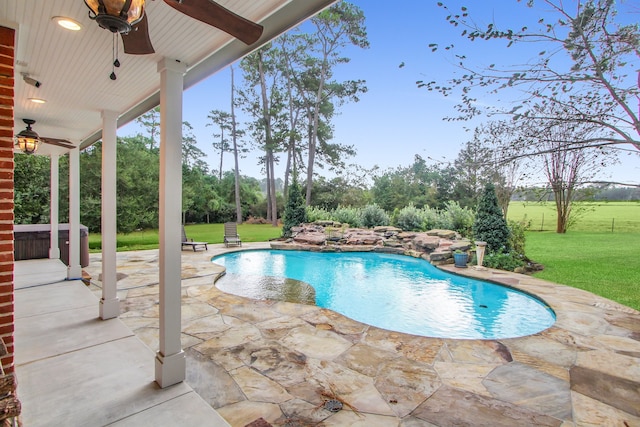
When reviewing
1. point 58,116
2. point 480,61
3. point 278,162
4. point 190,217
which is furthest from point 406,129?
point 58,116

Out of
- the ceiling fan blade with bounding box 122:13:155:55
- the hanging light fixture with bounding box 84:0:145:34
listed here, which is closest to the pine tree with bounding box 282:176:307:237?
the ceiling fan blade with bounding box 122:13:155:55

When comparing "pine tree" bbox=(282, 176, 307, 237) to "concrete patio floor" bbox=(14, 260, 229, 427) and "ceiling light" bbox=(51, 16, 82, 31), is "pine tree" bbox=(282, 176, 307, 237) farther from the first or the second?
"ceiling light" bbox=(51, 16, 82, 31)

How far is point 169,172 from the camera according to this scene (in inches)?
99.7

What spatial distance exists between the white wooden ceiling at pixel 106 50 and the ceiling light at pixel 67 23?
0.11ft

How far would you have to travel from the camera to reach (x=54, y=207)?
22.5ft

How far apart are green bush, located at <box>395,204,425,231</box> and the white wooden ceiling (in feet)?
33.9

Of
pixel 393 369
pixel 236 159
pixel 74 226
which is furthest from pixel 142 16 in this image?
pixel 236 159

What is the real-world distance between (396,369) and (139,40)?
128 inches

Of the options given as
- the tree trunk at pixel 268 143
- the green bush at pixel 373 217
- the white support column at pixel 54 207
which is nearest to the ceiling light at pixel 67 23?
the white support column at pixel 54 207

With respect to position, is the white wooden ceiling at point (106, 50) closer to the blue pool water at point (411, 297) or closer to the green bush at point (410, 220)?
the blue pool water at point (411, 297)

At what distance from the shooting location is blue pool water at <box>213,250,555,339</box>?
4855 millimetres

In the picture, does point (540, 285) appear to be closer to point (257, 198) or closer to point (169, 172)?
point (169, 172)

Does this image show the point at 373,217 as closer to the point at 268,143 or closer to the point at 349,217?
the point at 349,217

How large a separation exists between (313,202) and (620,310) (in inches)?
636
